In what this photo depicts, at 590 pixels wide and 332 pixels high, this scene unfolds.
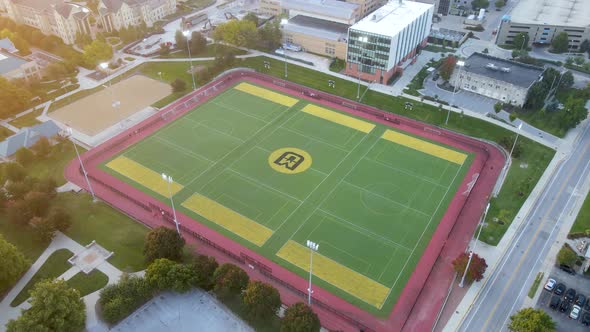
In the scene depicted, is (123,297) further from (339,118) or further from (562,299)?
(562,299)

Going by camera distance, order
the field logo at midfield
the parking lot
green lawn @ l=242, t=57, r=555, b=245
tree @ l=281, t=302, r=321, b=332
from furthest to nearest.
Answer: the field logo at midfield
green lawn @ l=242, t=57, r=555, b=245
the parking lot
tree @ l=281, t=302, r=321, b=332

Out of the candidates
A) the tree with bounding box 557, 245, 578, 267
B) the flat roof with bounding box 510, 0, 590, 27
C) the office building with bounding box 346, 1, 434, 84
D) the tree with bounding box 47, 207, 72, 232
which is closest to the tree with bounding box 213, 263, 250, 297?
the tree with bounding box 47, 207, 72, 232

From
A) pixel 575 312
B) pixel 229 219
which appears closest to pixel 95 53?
pixel 229 219

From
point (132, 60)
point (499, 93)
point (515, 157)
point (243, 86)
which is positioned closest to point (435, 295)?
point (515, 157)

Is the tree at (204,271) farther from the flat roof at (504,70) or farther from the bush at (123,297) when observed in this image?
the flat roof at (504,70)

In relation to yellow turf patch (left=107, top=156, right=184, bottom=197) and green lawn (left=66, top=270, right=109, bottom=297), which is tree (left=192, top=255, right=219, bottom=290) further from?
yellow turf patch (left=107, top=156, right=184, bottom=197)
